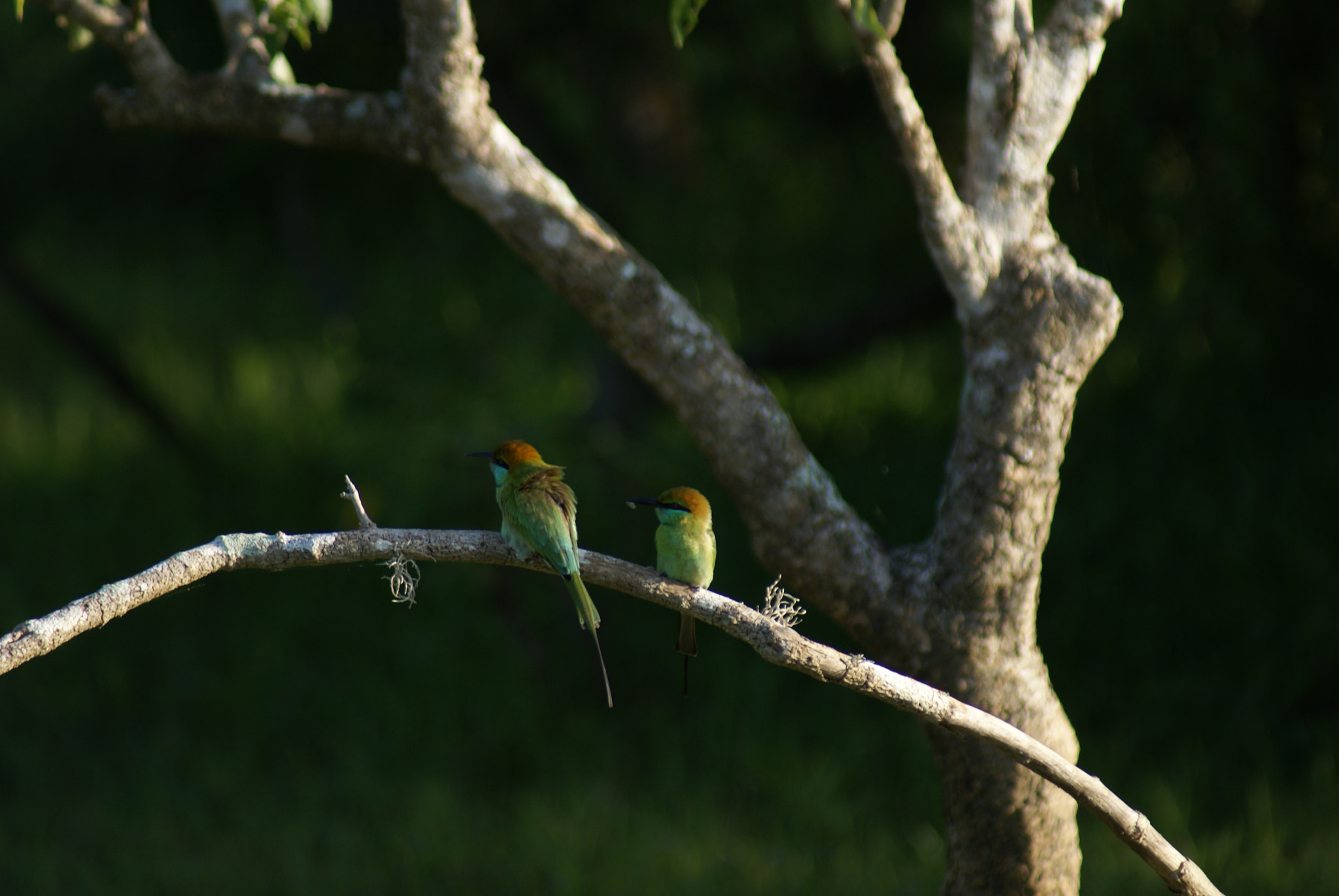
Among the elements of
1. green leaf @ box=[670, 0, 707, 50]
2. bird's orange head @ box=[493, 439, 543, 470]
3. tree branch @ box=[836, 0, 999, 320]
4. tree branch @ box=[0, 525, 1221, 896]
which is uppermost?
green leaf @ box=[670, 0, 707, 50]

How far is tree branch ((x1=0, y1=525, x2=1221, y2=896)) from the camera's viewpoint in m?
1.99

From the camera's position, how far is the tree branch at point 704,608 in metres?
1.99

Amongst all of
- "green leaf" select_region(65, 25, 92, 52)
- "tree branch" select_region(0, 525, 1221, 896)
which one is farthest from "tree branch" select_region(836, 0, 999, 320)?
"green leaf" select_region(65, 25, 92, 52)

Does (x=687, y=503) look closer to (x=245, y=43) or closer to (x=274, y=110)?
(x=274, y=110)

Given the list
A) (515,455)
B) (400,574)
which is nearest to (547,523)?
(400,574)

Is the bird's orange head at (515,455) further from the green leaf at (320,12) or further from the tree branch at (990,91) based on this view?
the tree branch at (990,91)

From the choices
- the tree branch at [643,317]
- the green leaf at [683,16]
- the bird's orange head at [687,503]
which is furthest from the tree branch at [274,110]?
the bird's orange head at [687,503]

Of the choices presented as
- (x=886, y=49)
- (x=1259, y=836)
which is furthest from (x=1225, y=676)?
(x=886, y=49)

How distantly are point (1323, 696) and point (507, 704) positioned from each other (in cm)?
368

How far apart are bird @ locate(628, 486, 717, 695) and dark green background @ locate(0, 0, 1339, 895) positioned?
2.46 metres

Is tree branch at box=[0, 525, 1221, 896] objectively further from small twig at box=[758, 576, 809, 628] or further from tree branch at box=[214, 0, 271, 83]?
tree branch at box=[214, 0, 271, 83]

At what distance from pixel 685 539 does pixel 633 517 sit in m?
3.57

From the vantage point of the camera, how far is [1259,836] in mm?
4414

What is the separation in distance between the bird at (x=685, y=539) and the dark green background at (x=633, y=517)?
2.46 metres
